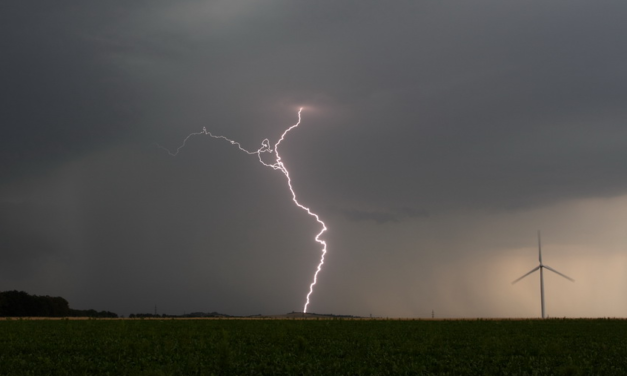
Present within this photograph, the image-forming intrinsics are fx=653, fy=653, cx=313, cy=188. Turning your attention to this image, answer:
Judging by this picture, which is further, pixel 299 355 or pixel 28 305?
pixel 28 305

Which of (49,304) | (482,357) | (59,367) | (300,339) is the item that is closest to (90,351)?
(59,367)

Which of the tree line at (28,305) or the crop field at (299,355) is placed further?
the tree line at (28,305)

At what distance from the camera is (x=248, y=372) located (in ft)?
98.2

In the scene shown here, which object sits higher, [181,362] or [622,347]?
[622,347]

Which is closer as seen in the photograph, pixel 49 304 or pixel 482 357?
pixel 482 357

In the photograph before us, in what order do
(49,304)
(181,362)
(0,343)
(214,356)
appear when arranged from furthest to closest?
(49,304), (0,343), (214,356), (181,362)

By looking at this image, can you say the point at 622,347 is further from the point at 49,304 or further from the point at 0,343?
the point at 49,304

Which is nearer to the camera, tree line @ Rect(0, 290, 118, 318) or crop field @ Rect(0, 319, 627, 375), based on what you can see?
crop field @ Rect(0, 319, 627, 375)

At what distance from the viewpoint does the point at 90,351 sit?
125 feet

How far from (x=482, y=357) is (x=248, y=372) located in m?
13.5

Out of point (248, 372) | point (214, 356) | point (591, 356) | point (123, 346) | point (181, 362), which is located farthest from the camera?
point (123, 346)

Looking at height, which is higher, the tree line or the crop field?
the tree line

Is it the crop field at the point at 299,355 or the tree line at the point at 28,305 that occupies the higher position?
the tree line at the point at 28,305

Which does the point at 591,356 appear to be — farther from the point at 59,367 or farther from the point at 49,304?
the point at 49,304
